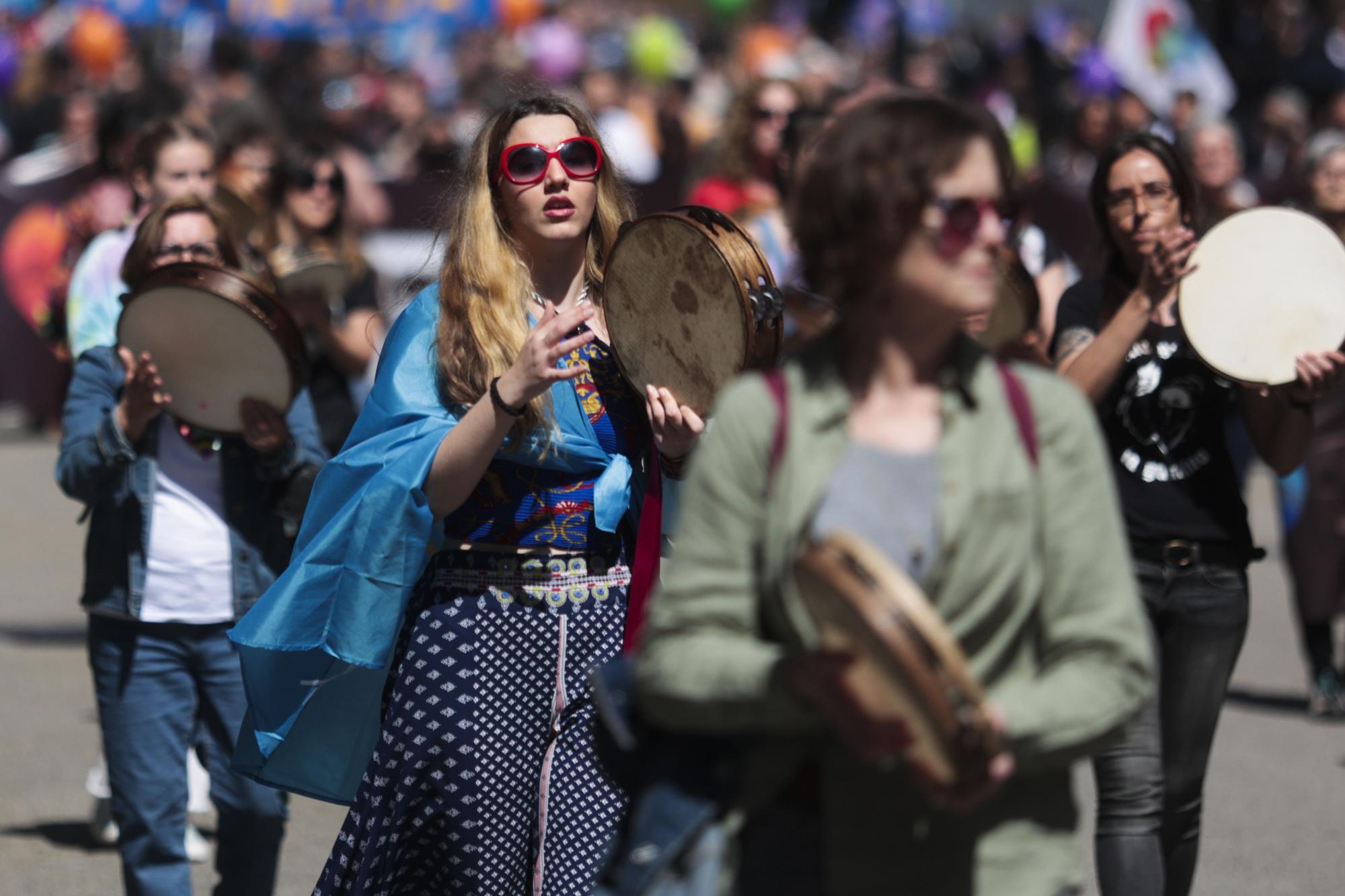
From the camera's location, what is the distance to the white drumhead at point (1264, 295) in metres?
3.90

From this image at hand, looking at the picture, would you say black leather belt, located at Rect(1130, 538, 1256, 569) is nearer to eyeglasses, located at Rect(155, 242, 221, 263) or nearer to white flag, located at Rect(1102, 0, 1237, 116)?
eyeglasses, located at Rect(155, 242, 221, 263)

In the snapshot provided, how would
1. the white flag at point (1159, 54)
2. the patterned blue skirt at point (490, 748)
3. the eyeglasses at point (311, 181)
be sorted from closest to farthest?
the patterned blue skirt at point (490, 748) < the eyeglasses at point (311, 181) < the white flag at point (1159, 54)

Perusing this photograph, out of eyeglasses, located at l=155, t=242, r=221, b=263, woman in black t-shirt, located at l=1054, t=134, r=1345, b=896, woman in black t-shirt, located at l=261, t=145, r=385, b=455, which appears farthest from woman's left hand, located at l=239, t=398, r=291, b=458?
woman in black t-shirt, located at l=1054, t=134, r=1345, b=896

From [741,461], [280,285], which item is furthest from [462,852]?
[280,285]

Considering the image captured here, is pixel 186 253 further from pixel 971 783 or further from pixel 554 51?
pixel 554 51

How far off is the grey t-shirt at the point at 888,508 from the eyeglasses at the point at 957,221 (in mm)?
265

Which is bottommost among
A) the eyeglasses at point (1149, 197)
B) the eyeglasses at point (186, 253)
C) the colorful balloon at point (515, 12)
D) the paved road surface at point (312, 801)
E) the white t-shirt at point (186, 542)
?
the paved road surface at point (312, 801)

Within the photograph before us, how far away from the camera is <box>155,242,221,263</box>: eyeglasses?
173 inches

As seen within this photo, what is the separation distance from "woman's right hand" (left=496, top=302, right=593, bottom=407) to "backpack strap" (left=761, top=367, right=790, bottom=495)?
2.98ft

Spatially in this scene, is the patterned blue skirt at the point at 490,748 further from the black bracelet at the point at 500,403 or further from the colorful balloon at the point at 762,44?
the colorful balloon at the point at 762,44

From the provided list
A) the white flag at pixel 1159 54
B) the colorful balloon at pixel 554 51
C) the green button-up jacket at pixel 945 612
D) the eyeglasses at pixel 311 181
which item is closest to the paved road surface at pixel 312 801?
the eyeglasses at pixel 311 181

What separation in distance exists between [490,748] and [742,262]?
1.00m

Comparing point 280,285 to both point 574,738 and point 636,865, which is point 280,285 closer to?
point 574,738

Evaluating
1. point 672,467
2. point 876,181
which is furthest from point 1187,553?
point 876,181
